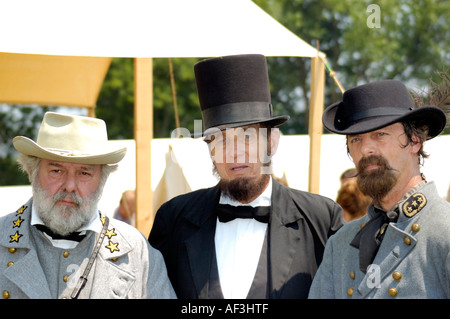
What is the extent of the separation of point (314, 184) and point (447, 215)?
2.55m

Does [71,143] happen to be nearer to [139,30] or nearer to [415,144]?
[139,30]

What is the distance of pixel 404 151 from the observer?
2.99 m

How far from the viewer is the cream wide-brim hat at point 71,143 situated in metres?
3.24

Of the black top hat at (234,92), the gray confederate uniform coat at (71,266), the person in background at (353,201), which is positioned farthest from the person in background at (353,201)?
the gray confederate uniform coat at (71,266)

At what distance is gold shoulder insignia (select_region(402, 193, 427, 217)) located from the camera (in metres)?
2.80

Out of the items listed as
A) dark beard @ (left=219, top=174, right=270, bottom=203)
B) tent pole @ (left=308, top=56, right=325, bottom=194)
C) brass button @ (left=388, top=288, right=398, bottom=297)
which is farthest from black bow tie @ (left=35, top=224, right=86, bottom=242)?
tent pole @ (left=308, top=56, right=325, bottom=194)

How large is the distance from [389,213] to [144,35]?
2.54 m

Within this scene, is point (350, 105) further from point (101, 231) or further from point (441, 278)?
point (101, 231)

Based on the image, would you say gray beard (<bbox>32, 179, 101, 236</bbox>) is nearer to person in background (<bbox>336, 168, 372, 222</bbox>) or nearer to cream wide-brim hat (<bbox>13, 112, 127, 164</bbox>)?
cream wide-brim hat (<bbox>13, 112, 127, 164</bbox>)

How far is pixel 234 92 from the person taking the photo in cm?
362

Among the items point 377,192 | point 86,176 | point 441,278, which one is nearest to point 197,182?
point 86,176

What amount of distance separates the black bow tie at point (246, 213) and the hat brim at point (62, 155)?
713mm

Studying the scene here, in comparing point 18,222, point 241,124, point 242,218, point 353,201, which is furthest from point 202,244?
point 353,201

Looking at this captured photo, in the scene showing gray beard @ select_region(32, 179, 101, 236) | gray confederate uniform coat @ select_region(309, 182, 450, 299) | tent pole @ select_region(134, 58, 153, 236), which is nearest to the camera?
gray confederate uniform coat @ select_region(309, 182, 450, 299)
